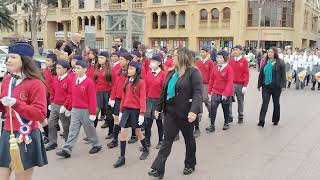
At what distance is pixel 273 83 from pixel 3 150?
23.0 feet

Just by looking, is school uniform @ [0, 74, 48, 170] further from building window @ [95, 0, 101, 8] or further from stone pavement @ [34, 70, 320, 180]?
building window @ [95, 0, 101, 8]

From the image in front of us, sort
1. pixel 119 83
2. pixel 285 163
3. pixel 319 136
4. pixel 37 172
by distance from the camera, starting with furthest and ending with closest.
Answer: pixel 319 136 → pixel 119 83 → pixel 285 163 → pixel 37 172

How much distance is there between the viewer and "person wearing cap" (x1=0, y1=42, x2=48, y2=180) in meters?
3.92

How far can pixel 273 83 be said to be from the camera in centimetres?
971

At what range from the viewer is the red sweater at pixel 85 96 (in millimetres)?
7051

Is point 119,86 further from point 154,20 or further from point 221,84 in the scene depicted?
point 154,20

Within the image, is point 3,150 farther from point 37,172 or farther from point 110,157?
point 110,157

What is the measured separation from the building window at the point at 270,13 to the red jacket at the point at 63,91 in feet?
139

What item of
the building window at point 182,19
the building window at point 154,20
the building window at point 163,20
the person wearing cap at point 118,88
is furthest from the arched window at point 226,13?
the person wearing cap at point 118,88

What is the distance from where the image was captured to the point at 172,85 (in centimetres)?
590

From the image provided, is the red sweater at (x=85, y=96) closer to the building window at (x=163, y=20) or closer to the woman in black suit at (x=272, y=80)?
the woman in black suit at (x=272, y=80)

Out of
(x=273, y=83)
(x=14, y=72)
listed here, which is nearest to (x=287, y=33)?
(x=273, y=83)

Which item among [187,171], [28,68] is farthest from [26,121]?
[187,171]

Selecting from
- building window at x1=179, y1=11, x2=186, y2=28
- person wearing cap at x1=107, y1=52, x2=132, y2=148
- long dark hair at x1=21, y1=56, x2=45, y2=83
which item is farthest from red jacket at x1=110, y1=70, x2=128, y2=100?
building window at x1=179, y1=11, x2=186, y2=28
